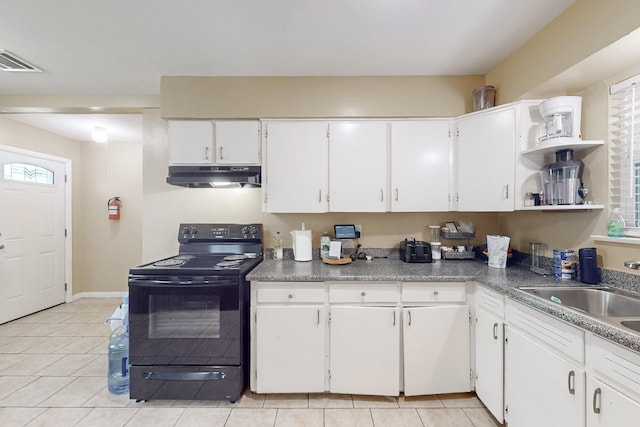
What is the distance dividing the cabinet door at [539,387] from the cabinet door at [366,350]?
0.65 metres

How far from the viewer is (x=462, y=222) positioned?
2562mm

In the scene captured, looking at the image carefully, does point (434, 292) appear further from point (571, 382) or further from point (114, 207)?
point (114, 207)

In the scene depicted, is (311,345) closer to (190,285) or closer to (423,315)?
(423,315)

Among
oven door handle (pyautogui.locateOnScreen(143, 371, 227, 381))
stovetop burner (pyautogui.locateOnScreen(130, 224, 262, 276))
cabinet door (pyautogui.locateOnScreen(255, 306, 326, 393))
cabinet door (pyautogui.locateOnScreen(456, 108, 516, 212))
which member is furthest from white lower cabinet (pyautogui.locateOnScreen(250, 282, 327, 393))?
cabinet door (pyautogui.locateOnScreen(456, 108, 516, 212))

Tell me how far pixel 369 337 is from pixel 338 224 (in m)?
1.04

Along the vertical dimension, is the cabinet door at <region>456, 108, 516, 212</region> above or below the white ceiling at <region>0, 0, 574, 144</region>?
below

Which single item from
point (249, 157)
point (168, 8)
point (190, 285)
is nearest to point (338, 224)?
point (249, 157)

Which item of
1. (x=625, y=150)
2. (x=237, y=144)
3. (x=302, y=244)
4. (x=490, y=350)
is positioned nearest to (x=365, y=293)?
(x=302, y=244)

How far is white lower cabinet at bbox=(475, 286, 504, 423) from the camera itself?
5.47 feet

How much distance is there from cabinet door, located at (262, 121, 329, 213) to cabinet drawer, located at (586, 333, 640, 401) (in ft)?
5.66

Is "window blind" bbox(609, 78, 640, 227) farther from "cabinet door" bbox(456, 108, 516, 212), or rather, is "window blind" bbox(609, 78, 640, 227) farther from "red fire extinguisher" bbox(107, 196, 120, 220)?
"red fire extinguisher" bbox(107, 196, 120, 220)

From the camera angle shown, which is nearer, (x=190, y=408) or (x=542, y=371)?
(x=542, y=371)

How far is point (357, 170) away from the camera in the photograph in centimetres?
235

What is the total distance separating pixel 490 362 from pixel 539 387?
0.39m
